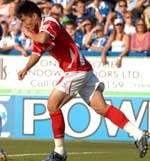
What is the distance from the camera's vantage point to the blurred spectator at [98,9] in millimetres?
17733

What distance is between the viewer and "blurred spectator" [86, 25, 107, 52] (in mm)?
16219

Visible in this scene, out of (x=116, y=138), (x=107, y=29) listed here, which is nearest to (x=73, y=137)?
(x=116, y=138)

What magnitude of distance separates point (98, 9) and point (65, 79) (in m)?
7.56

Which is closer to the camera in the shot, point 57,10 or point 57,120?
point 57,120

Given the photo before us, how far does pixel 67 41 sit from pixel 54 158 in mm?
1486

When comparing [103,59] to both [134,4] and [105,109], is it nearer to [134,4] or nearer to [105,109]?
[134,4]

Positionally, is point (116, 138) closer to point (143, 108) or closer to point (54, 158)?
point (143, 108)

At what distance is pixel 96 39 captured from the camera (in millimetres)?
16406

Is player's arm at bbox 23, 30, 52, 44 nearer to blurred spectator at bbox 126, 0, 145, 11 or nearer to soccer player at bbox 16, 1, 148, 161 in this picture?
soccer player at bbox 16, 1, 148, 161

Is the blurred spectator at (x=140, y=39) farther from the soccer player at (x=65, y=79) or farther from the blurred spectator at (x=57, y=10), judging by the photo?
the soccer player at (x=65, y=79)

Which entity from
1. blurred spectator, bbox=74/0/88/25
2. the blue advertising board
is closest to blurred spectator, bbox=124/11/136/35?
blurred spectator, bbox=74/0/88/25

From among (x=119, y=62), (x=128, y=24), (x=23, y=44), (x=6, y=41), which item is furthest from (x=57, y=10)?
(x=119, y=62)

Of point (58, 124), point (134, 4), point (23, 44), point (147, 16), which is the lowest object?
point (58, 124)

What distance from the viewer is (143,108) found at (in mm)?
15289
